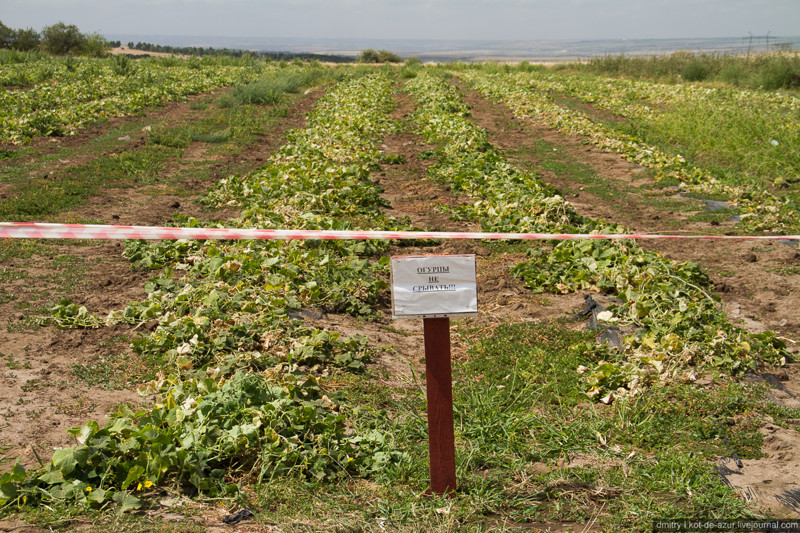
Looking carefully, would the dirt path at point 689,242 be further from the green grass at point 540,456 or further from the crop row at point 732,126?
the green grass at point 540,456

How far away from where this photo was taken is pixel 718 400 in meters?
4.22

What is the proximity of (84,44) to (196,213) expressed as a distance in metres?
42.9

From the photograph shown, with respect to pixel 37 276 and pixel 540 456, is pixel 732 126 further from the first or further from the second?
pixel 37 276

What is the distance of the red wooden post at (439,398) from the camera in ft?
9.84

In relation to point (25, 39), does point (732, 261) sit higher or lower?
lower

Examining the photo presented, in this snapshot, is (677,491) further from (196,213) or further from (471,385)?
(196,213)

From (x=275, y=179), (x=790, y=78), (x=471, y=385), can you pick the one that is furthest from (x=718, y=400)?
(x=790, y=78)

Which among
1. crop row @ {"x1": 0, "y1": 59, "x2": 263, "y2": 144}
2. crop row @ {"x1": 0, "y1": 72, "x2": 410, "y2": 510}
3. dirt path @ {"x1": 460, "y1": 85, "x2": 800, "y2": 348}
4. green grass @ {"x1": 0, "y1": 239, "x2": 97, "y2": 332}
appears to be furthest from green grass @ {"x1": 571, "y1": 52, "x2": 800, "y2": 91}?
green grass @ {"x1": 0, "y1": 239, "x2": 97, "y2": 332}

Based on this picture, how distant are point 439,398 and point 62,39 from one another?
50.1 metres

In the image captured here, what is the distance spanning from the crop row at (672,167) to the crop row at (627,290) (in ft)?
9.07

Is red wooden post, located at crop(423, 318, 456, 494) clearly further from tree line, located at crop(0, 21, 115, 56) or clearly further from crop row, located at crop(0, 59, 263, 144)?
tree line, located at crop(0, 21, 115, 56)

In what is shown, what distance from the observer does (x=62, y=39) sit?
145 feet

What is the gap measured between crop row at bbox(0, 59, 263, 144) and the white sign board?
13009mm

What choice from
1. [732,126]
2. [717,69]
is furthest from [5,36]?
[732,126]
